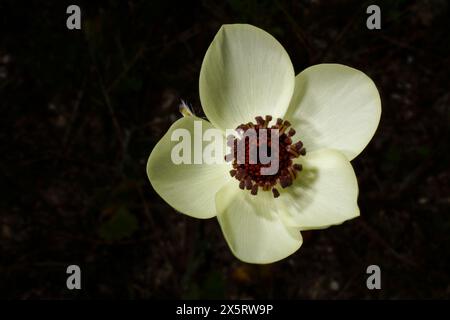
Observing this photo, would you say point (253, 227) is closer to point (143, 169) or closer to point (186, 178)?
point (186, 178)

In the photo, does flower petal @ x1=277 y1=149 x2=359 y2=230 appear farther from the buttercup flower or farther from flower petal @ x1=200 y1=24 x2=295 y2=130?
flower petal @ x1=200 y1=24 x2=295 y2=130

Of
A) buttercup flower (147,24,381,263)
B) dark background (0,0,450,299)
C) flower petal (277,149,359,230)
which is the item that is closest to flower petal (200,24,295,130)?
buttercup flower (147,24,381,263)

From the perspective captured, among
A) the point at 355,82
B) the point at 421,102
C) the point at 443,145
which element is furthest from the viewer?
the point at 421,102

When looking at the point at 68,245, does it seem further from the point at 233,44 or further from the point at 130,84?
the point at 233,44

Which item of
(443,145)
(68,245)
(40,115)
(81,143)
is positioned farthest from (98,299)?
(443,145)

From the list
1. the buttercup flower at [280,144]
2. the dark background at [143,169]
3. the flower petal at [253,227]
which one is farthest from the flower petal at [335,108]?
the dark background at [143,169]

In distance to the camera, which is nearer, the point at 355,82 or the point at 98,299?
the point at 355,82
